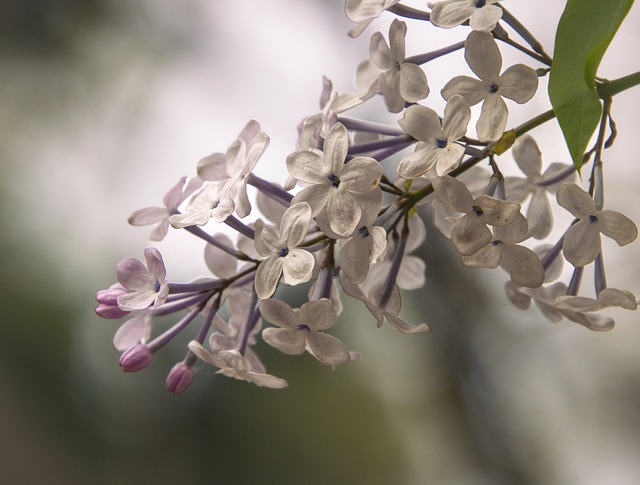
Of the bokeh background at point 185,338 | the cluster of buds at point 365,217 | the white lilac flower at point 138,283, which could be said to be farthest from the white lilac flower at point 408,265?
the bokeh background at point 185,338

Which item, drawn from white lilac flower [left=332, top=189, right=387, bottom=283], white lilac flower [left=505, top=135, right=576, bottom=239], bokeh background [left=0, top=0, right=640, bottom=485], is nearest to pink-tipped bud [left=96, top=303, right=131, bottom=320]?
white lilac flower [left=332, top=189, right=387, bottom=283]

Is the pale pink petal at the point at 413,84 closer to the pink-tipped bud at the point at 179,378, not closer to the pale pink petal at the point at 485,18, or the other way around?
the pale pink petal at the point at 485,18

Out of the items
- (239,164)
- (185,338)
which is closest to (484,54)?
(239,164)

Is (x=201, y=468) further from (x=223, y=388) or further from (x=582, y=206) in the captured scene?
(x=582, y=206)

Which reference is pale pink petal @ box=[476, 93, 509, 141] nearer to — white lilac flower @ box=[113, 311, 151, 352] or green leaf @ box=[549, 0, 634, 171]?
green leaf @ box=[549, 0, 634, 171]

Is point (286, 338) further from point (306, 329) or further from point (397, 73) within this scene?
point (397, 73)

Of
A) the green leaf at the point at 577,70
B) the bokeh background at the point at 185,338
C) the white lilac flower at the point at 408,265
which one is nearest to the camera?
the green leaf at the point at 577,70
